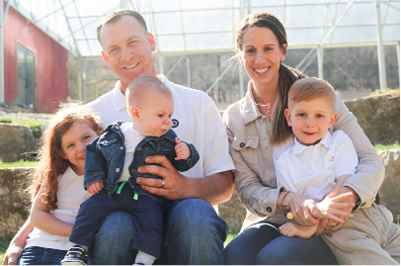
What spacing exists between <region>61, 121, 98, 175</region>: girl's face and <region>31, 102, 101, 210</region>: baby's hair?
3cm

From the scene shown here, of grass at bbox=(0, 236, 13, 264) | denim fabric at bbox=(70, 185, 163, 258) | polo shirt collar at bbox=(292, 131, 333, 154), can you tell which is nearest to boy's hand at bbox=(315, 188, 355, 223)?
polo shirt collar at bbox=(292, 131, 333, 154)

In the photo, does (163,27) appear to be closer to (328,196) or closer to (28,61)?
(28,61)

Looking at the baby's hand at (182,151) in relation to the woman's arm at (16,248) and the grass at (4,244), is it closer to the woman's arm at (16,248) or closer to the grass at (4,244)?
the woman's arm at (16,248)

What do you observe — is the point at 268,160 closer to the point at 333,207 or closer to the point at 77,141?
the point at 333,207

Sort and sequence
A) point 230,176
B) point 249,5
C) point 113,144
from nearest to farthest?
1. point 113,144
2. point 230,176
3. point 249,5

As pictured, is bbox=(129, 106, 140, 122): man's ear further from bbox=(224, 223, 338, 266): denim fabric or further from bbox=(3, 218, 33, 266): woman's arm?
bbox=(3, 218, 33, 266): woman's arm

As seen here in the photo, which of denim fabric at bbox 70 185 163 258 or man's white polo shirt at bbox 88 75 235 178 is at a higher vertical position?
man's white polo shirt at bbox 88 75 235 178

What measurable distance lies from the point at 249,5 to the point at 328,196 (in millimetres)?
10982

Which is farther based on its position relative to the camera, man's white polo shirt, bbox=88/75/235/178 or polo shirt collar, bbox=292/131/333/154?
man's white polo shirt, bbox=88/75/235/178

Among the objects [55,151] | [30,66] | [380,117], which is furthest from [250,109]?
[30,66]

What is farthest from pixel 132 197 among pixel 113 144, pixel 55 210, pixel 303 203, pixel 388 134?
pixel 388 134

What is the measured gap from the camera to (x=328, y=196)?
192 cm

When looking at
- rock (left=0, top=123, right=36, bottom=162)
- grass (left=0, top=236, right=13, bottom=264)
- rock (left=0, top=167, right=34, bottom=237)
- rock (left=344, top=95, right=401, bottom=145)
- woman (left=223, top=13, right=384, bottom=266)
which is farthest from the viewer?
rock (left=344, top=95, right=401, bottom=145)

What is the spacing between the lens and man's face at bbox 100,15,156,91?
2.36 metres
